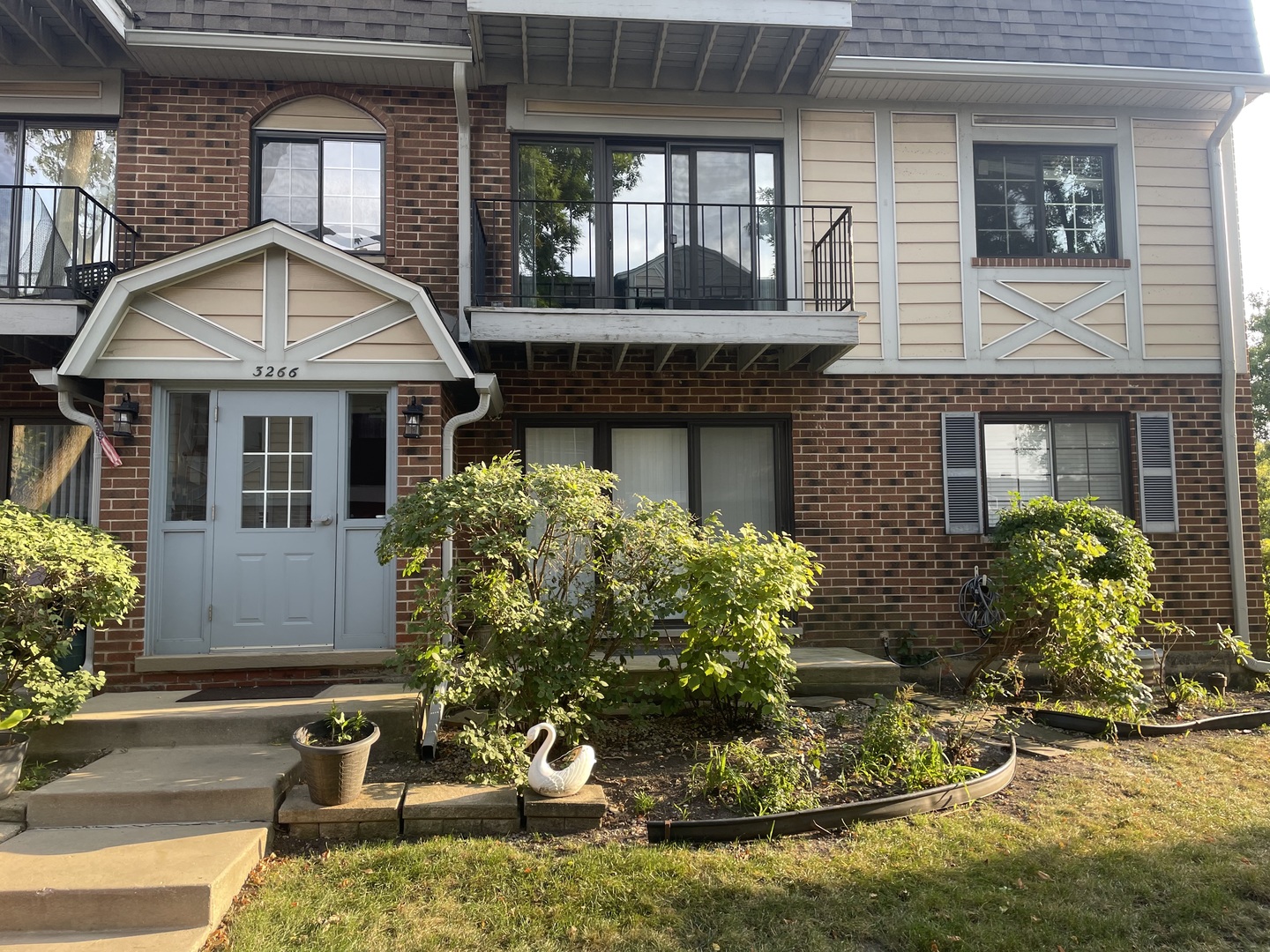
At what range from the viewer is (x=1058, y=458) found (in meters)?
7.65

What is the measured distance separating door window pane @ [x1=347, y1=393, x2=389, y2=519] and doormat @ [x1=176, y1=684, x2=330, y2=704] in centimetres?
130

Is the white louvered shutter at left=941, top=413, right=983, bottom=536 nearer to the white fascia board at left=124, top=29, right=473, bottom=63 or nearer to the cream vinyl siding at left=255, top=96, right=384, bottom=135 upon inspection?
the white fascia board at left=124, top=29, right=473, bottom=63

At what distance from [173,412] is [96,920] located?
3790 millimetres

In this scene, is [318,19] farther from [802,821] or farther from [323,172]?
[802,821]

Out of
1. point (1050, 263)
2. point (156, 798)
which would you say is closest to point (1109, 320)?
point (1050, 263)

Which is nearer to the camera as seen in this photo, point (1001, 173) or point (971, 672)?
point (971, 672)

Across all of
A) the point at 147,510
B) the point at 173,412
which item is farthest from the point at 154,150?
the point at 147,510

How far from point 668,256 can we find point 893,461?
293cm

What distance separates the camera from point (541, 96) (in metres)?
7.29

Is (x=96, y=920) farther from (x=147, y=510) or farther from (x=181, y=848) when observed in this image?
(x=147, y=510)

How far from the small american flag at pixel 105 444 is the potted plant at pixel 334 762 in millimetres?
2830

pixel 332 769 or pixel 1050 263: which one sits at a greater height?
pixel 1050 263

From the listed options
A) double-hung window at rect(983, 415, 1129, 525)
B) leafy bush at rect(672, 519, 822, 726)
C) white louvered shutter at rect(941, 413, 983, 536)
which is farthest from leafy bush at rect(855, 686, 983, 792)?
double-hung window at rect(983, 415, 1129, 525)

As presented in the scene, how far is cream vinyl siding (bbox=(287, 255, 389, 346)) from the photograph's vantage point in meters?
5.77
